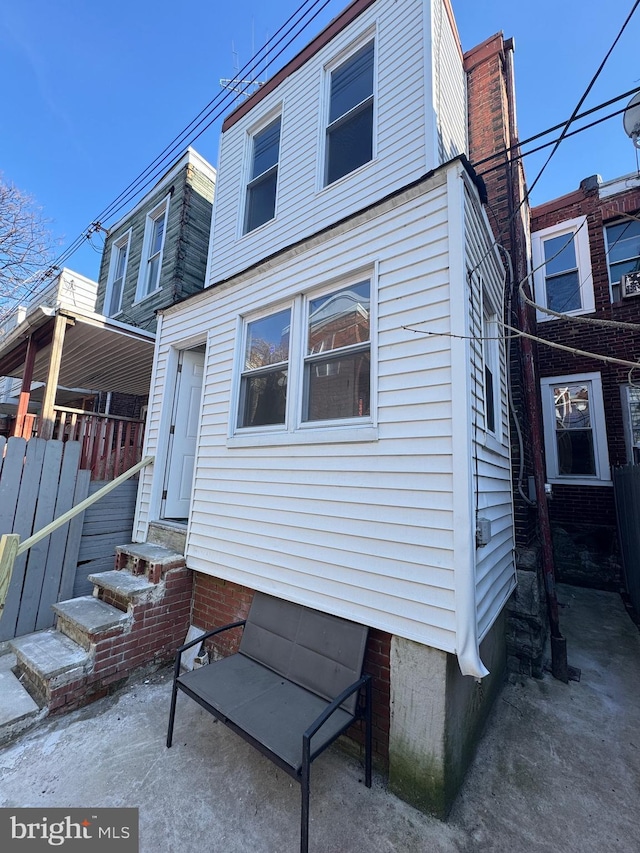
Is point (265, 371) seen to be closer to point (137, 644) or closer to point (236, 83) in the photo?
point (137, 644)

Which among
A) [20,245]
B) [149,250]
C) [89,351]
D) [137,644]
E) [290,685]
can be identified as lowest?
[137,644]

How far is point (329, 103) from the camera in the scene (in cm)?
436

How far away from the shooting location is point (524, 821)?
211 cm

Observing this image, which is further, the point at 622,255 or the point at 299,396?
the point at 622,255

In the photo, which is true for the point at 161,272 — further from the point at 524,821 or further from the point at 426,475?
the point at 524,821

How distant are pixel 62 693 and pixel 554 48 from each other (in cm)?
756

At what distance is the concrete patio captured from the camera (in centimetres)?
197

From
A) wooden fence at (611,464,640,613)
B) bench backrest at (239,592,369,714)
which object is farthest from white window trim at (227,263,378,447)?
wooden fence at (611,464,640,613)

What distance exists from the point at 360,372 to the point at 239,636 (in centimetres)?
264

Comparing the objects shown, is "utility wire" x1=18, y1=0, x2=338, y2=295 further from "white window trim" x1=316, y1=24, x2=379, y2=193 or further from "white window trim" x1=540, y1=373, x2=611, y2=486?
"white window trim" x1=540, y1=373, x2=611, y2=486

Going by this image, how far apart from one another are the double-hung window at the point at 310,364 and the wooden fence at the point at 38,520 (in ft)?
7.60

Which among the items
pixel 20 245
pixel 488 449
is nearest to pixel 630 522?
pixel 488 449

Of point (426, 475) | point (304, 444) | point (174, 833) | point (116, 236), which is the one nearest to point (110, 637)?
point (174, 833)

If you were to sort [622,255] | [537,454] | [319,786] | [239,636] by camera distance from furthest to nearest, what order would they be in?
1. [622,255]
2. [537,454]
3. [239,636]
4. [319,786]
